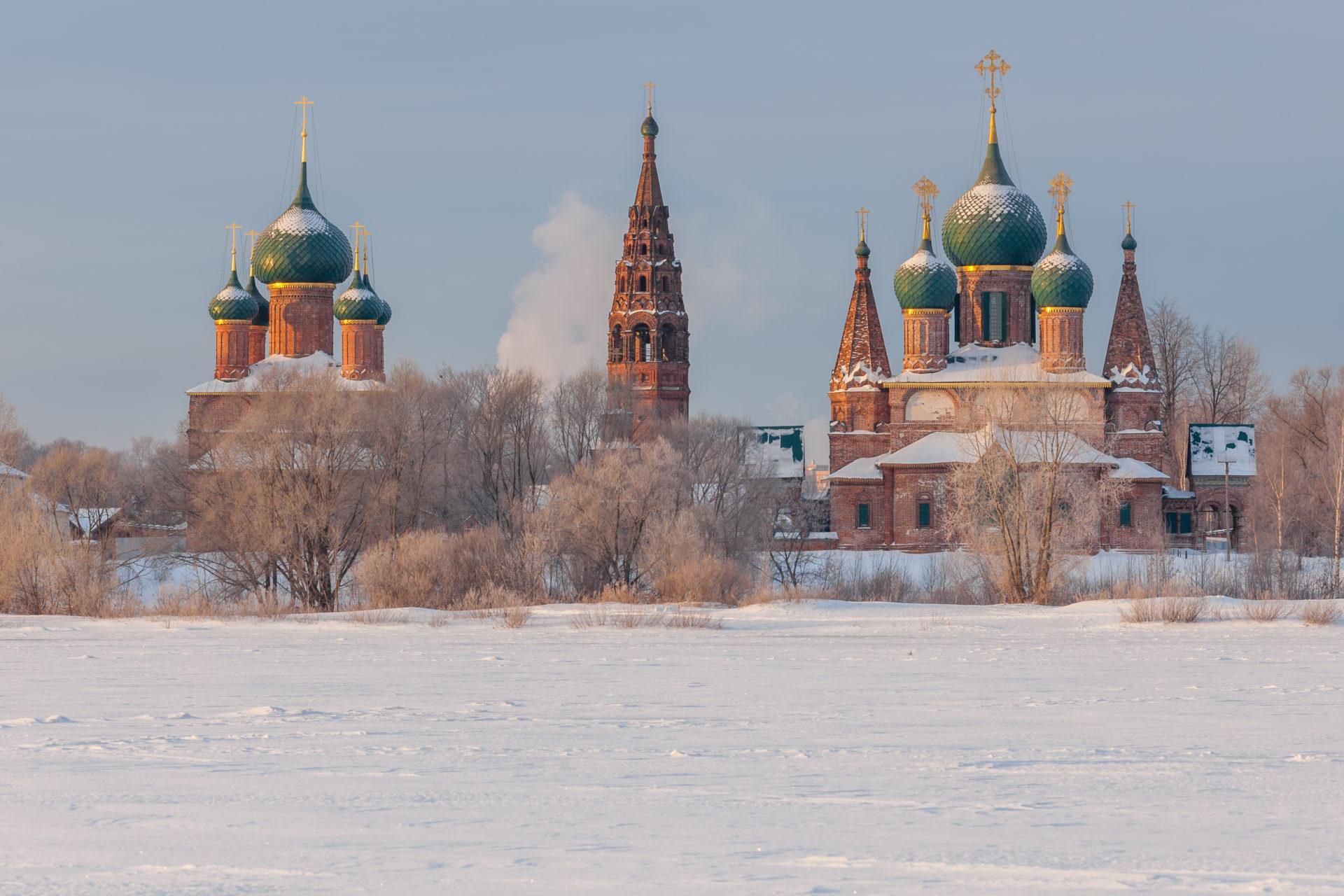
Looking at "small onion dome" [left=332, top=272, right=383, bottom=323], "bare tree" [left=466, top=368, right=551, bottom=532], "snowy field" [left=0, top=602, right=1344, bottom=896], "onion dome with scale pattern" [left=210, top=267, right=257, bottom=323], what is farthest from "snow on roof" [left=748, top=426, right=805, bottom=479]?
"snowy field" [left=0, top=602, right=1344, bottom=896]

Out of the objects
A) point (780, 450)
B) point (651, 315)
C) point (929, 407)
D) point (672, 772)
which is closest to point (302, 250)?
point (651, 315)

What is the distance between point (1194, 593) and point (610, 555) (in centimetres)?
804

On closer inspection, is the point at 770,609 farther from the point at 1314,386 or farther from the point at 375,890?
the point at 1314,386

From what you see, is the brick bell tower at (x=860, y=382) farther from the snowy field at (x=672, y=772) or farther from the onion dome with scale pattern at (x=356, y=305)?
the snowy field at (x=672, y=772)

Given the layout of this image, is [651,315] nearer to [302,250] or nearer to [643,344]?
[643,344]

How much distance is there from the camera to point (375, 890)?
6.55m

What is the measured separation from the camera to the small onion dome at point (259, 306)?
46.3 m

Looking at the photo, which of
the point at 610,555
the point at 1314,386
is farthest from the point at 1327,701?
the point at 1314,386

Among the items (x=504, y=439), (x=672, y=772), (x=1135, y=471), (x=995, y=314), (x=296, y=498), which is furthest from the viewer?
(x=995, y=314)

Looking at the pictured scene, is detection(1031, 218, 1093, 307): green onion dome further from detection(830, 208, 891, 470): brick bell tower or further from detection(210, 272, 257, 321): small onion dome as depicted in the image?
detection(210, 272, 257, 321): small onion dome

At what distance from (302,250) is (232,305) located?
3100 millimetres

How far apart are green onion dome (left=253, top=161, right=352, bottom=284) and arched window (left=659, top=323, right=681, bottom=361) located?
7.95 metres

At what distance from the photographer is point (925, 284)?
135 feet

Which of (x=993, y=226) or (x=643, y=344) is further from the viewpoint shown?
(x=643, y=344)
